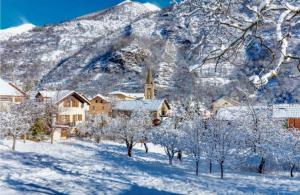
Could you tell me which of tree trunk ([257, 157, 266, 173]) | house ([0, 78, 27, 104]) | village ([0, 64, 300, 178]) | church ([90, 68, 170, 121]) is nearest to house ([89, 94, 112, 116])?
church ([90, 68, 170, 121])

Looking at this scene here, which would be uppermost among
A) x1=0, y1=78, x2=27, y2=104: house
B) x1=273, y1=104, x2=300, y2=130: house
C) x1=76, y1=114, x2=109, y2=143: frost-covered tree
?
x1=0, y1=78, x2=27, y2=104: house

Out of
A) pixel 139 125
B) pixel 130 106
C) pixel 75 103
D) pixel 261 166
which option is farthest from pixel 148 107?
pixel 261 166

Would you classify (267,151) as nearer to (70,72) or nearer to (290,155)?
(290,155)

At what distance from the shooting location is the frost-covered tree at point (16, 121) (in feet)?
103

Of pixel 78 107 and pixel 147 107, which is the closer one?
pixel 78 107

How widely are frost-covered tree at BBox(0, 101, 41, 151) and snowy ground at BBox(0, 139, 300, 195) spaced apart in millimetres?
1820

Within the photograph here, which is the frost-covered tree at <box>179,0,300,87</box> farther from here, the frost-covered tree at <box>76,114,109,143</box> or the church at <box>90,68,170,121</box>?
the church at <box>90,68,170,121</box>

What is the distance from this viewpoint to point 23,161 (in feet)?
82.4

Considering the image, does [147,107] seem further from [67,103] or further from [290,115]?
[290,115]

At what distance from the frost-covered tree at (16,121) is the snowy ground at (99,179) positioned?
1820 mm

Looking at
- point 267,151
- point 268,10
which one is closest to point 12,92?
point 267,151

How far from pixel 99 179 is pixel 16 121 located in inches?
563

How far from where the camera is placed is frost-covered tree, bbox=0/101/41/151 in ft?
103

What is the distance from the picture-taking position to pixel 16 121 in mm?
31969
